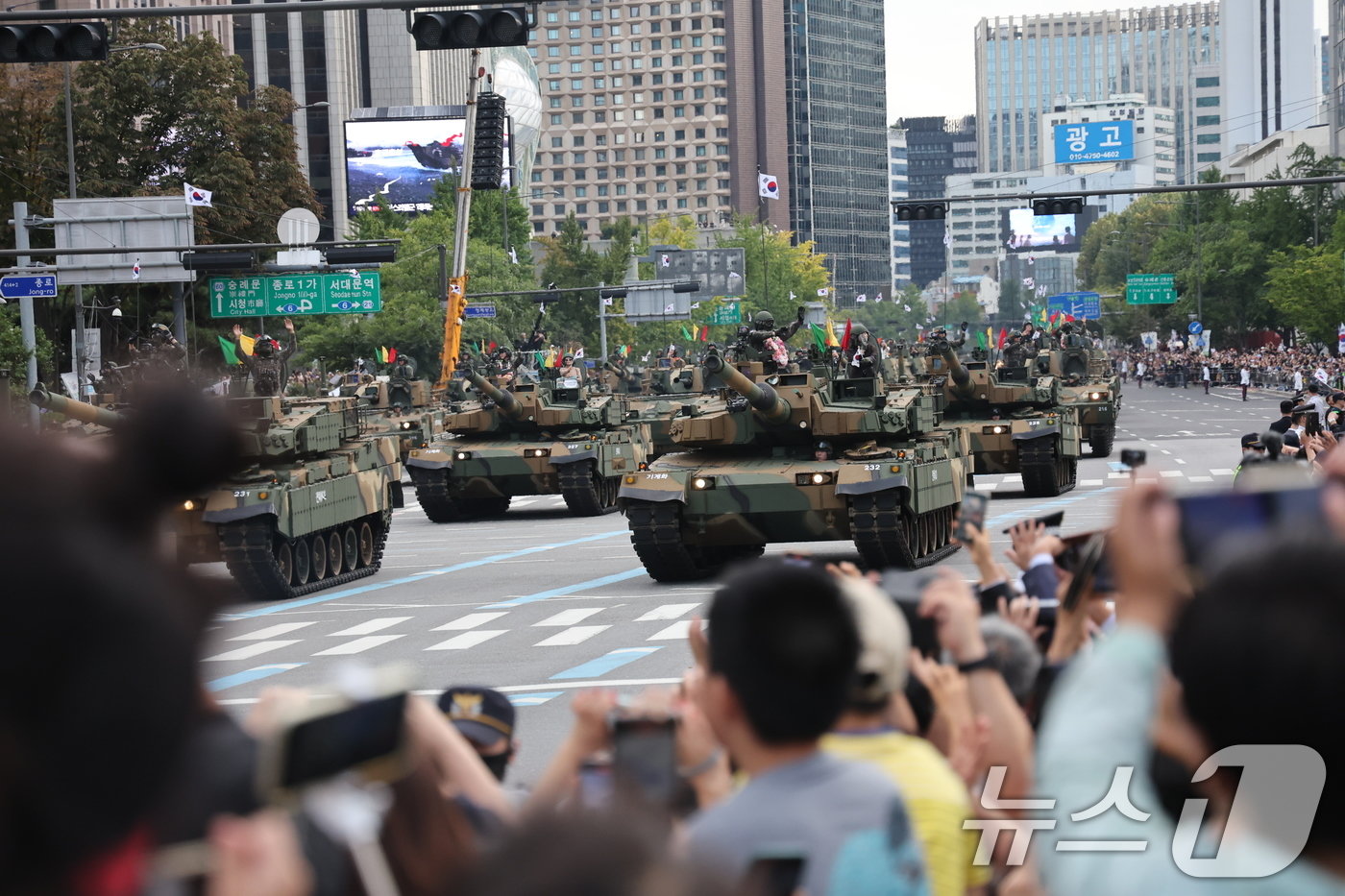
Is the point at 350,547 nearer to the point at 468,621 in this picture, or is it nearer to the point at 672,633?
the point at 468,621

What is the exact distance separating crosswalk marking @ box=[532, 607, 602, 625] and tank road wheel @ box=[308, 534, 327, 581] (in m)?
4.97

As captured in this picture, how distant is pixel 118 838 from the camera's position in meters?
1.91

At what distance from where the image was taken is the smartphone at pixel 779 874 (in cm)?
308

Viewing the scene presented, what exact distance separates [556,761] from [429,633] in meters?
13.3

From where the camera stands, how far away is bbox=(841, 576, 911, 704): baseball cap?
13.1 feet

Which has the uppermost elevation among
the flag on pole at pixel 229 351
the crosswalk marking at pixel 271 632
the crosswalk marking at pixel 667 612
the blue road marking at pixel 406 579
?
the flag on pole at pixel 229 351

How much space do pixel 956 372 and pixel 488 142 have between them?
1176 centimetres

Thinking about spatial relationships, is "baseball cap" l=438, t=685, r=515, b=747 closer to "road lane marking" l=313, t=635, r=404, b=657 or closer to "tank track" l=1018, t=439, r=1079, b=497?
"road lane marking" l=313, t=635, r=404, b=657

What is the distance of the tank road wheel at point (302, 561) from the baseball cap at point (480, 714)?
17643mm

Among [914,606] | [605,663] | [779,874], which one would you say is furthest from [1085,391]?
[779,874]

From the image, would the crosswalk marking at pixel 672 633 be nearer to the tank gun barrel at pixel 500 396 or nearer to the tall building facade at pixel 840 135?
the tank gun barrel at pixel 500 396

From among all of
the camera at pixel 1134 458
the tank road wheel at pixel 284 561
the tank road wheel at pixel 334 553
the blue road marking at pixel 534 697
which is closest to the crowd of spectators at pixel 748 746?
the camera at pixel 1134 458

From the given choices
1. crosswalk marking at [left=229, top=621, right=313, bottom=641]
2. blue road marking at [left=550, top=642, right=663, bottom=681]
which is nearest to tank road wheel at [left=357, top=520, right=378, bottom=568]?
crosswalk marking at [left=229, top=621, right=313, bottom=641]

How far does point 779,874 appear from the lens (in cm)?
314
